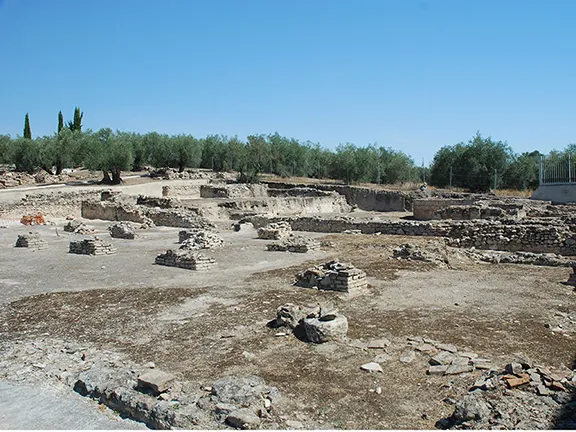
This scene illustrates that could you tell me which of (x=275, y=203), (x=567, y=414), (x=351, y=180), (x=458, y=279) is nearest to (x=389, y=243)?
(x=458, y=279)

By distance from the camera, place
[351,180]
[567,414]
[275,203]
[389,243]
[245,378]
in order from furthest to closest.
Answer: [351,180] → [275,203] → [389,243] → [245,378] → [567,414]

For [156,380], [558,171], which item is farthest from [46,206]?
[558,171]

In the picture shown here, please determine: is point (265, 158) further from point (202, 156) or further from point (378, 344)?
point (378, 344)

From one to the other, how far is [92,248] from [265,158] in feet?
118

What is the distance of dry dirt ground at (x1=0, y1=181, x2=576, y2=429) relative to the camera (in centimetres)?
550

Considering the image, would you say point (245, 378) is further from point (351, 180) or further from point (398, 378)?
point (351, 180)

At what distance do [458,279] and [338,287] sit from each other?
283 centimetres

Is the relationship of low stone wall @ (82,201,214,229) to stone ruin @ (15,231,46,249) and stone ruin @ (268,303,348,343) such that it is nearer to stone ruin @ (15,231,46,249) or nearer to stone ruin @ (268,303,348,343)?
stone ruin @ (15,231,46,249)

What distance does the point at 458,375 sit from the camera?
5.72 meters

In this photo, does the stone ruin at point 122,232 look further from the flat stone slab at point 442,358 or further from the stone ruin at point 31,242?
the flat stone slab at point 442,358

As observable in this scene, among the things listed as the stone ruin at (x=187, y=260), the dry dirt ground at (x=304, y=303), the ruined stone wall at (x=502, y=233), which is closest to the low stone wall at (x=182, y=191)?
the ruined stone wall at (x=502, y=233)

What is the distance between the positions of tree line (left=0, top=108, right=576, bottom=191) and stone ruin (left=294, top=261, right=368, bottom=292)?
30.8m

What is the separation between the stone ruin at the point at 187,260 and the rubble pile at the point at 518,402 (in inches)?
342

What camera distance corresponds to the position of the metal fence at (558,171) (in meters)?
26.9
